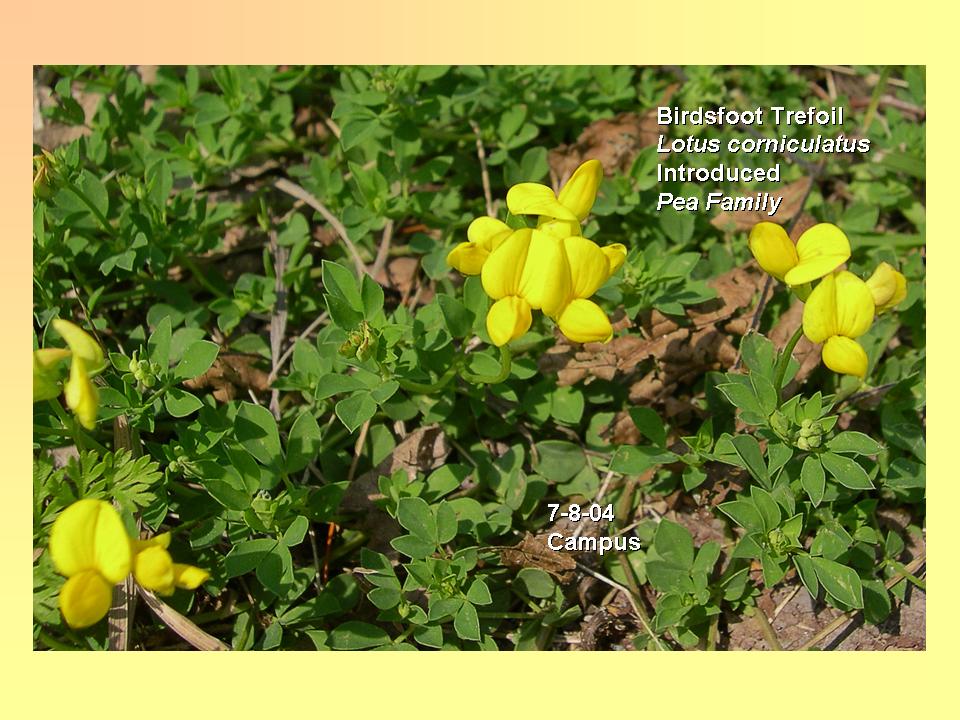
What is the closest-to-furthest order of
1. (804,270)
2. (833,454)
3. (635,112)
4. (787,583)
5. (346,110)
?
(804,270)
(833,454)
(787,583)
(346,110)
(635,112)

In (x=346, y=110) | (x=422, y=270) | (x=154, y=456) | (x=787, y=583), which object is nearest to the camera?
(x=154, y=456)

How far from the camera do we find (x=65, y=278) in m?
4.27

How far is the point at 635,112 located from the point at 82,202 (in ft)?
9.99

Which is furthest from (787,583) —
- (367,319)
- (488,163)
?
(488,163)

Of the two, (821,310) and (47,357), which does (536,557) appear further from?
(47,357)

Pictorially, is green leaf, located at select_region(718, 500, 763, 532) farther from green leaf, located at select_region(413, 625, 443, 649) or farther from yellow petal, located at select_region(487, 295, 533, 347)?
green leaf, located at select_region(413, 625, 443, 649)

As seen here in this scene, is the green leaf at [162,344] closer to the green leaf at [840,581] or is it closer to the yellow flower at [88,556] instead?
the yellow flower at [88,556]

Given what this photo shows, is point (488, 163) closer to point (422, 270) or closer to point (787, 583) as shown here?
point (422, 270)

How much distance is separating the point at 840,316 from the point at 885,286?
0.70 feet

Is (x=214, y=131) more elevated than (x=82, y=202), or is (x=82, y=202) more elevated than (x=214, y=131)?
(x=214, y=131)

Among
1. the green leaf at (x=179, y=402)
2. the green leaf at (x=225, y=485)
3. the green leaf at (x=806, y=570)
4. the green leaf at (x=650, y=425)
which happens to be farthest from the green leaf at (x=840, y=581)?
the green leaf at (x=179, y=402)

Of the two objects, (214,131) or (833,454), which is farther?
(214,131)

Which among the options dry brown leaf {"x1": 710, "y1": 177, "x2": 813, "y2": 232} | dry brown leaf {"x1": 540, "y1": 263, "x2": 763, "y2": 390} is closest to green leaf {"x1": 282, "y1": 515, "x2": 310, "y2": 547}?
dry brown leaf {"x1": 540, "y1": 263, "x2": 763, "y2": 390}

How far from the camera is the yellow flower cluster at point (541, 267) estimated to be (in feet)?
9.34
